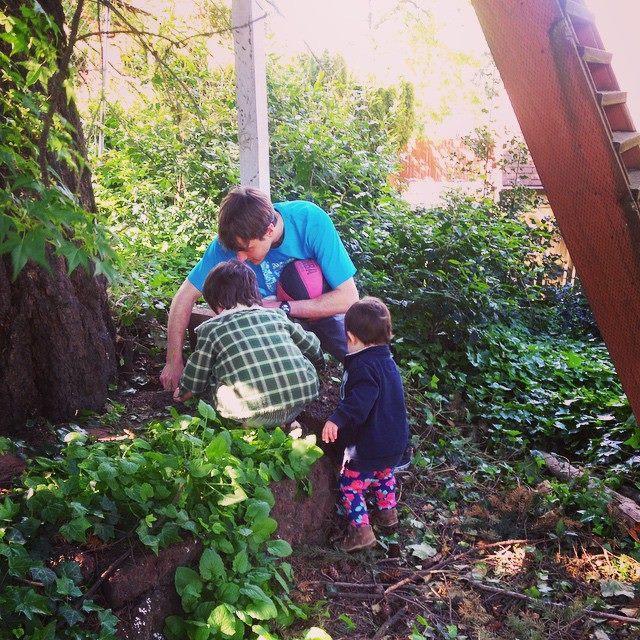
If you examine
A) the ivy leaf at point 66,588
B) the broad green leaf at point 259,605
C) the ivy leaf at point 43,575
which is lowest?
the broad green leaf at point 259,605

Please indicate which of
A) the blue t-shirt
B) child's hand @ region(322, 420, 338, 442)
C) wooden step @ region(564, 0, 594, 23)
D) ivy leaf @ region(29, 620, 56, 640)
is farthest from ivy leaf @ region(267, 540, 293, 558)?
wooden step @ region(564, 0, 594, 23)

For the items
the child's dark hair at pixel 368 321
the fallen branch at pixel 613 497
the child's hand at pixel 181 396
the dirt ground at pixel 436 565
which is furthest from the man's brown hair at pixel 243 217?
the fallen branch at pixel 613 497

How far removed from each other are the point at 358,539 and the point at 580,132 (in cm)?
220

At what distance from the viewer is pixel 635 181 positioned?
2.38 meters

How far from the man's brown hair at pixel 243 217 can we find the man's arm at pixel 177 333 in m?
0.46

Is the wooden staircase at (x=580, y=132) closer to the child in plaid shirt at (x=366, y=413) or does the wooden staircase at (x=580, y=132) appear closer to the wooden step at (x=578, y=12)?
the wooden step at (x=578, y=12)

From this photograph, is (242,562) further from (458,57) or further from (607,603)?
(458,57)

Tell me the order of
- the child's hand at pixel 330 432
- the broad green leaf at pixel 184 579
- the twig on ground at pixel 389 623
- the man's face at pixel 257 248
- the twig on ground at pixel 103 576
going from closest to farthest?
the twig on ground at pixel 103 576
the broad green leaf at pixel 184 579
the twig on ground at pixel 389 623
the child's hand at pixel 330 432
the man's face at pixel 257 248

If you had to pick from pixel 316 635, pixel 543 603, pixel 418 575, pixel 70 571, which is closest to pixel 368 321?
pixel 418 575

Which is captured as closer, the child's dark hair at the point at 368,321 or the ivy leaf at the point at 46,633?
the ivy leaf at the point at 46,633

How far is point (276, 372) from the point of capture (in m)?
3.38

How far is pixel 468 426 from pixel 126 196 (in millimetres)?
5076

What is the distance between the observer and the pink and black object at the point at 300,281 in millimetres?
3949

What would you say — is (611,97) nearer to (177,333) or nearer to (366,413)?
(366,413)
